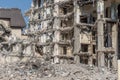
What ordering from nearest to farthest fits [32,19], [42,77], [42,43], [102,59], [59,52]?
[42,77] < [102,59] < [59,52] < [42,43] < [32,19]

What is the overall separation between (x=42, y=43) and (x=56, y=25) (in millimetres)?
5072

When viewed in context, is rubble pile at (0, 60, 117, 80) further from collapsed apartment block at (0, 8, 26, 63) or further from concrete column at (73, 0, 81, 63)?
collapsed apartment block at (0, 8, 26, 63)

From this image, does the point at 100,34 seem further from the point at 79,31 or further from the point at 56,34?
the point at 56,34

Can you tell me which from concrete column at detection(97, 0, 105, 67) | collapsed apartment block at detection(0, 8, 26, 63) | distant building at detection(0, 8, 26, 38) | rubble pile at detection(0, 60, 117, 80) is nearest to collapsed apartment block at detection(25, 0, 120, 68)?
concrete column at detection(97, 0, 105, 67)

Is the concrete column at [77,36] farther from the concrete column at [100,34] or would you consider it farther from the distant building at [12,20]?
the distant building at [12,20]

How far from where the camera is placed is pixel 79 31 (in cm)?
4069

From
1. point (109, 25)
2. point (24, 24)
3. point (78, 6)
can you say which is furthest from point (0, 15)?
point (109, 25)

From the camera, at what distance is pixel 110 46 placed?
37.5 meters

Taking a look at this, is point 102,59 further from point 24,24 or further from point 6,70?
point 24,24

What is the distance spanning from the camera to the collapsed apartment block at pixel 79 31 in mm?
36375

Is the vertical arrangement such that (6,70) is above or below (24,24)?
below

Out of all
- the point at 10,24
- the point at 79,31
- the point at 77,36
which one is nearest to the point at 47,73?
the point at 77,36

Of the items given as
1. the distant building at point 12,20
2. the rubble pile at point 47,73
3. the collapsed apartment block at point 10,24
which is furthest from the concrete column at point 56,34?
the rubble pile at point 47,73

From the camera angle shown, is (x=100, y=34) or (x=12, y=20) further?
(x=12, y=20)
